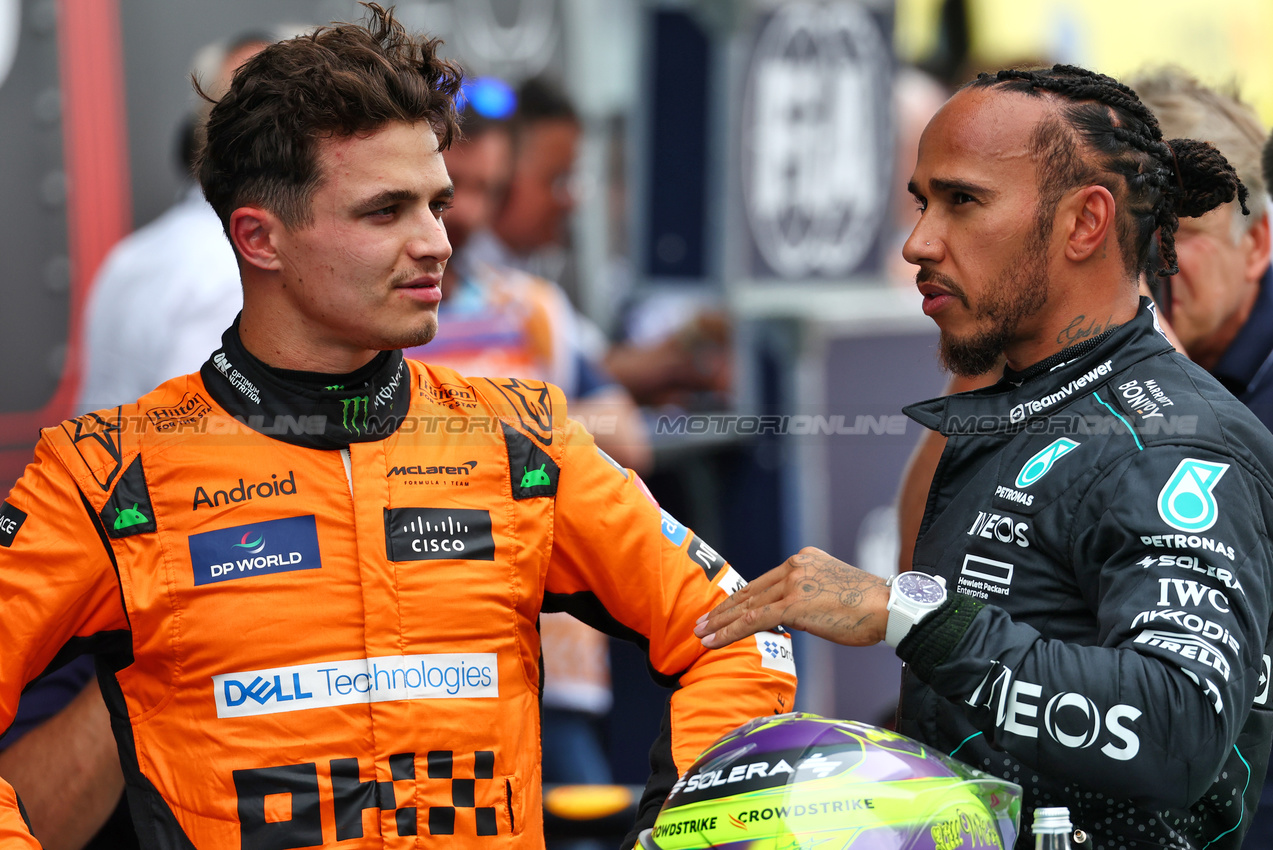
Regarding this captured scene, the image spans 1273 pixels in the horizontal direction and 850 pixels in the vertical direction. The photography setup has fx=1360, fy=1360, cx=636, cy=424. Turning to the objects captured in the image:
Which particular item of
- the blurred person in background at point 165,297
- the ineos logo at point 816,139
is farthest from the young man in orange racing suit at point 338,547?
the ineos logo at point 816,139

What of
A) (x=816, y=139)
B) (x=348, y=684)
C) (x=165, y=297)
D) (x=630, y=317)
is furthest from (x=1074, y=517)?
(x=816, y=139)

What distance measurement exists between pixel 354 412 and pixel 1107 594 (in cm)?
113

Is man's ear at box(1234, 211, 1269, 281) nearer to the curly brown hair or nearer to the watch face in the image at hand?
the watch face

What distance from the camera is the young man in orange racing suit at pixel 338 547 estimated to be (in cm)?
197

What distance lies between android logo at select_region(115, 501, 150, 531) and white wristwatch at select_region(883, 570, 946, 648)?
1075 millimetres

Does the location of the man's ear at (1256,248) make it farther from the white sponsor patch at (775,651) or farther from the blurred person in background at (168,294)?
the blurred person in background at (168,294)

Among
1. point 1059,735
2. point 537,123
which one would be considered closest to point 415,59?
point 1059,735

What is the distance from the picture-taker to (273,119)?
6.97 ft

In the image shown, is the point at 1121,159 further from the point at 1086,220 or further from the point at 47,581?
the point at 47,581

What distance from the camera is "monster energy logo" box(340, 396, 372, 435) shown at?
82.5 inches

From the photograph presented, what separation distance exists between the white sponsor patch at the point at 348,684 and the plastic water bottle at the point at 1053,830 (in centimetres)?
83

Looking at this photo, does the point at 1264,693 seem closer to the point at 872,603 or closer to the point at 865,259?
the point at 872,603

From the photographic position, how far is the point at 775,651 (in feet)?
7.18

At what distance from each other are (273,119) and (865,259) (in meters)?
3.45
